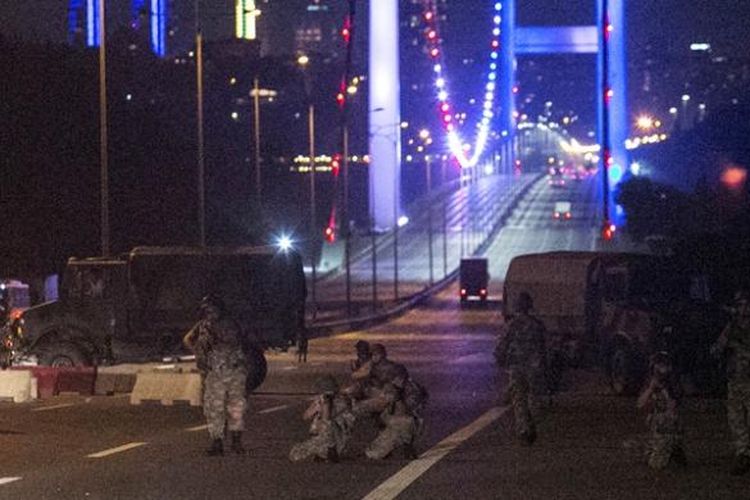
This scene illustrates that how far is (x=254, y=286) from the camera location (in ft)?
128

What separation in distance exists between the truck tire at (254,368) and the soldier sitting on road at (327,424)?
766 millimetres

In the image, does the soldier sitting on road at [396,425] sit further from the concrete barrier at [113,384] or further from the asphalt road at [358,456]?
the concrete barrier at [113,384]

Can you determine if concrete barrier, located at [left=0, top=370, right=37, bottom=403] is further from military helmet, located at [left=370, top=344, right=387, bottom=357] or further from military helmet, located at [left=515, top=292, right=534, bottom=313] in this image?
military helmet, located at [left=370, top=344, right=387, bottom=357]

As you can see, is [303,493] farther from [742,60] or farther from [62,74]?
[742,60]

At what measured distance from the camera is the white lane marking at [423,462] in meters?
15.0

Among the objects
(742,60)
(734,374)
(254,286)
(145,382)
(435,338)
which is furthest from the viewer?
(742,60)

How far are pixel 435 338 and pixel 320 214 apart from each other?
100252 millimetres

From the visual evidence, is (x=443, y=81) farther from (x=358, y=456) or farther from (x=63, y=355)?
(x=358, y=456)

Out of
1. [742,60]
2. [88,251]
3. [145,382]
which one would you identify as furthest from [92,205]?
[742,60]

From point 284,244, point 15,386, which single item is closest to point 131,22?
point 284,244

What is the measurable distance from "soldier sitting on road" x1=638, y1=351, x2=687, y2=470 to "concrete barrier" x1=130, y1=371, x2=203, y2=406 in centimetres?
1001

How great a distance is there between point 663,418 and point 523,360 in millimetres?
2374

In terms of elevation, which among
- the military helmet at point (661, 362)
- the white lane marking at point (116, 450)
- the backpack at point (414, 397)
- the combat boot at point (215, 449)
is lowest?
the white lane marking at point (116, 450)

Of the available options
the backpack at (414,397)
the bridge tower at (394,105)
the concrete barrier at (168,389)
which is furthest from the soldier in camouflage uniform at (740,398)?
the bridge tower at (394,105)
